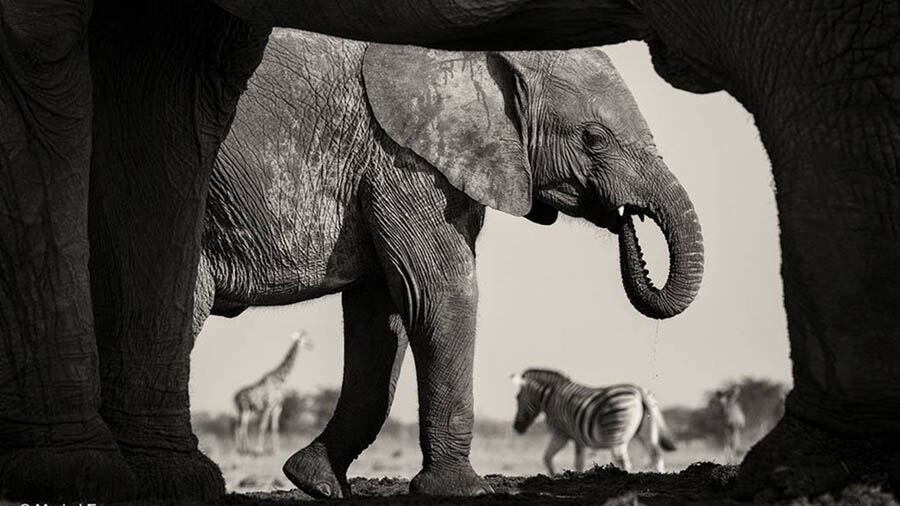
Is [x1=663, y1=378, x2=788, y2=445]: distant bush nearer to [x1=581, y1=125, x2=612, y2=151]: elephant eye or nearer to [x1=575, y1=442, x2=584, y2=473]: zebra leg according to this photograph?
[x1=575, y1=442, x2=584, y2=473]: zebra leg

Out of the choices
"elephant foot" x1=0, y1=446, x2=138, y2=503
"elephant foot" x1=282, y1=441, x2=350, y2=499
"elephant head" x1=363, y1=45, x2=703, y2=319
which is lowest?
"elephant foot" x1=0, y1=446, x2=138, y2=503

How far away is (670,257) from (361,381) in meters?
1.08

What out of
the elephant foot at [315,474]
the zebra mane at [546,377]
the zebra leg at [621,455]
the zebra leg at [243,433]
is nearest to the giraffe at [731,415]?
the zebra mane at [546,377]

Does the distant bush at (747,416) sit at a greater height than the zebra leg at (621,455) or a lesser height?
greater

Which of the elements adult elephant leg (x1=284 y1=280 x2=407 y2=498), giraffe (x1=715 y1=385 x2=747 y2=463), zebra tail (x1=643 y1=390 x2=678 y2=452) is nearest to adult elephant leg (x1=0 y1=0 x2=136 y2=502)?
adult elephant leg (x1=284 y1=280 x2=407 y2=498)

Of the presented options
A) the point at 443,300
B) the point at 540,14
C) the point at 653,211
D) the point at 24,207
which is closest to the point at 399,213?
the point at 443,300

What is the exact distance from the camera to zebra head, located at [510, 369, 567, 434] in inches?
406

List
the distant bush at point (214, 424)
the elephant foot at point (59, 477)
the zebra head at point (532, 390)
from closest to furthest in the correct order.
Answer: the elephant foot at point (59, 477) → the zebra head at point (532, 390) → the distant bush at point (214, 424)

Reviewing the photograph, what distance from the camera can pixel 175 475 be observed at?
372 cm

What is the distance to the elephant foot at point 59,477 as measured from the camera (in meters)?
3.24

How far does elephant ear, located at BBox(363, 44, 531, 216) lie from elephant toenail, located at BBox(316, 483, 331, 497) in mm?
1012

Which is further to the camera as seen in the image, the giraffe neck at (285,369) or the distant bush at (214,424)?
the distant bush at (214,424)

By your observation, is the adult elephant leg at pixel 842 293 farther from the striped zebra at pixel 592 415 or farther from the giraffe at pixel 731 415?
the giraffe at pixel 731 415

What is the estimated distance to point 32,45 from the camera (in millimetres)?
3299
